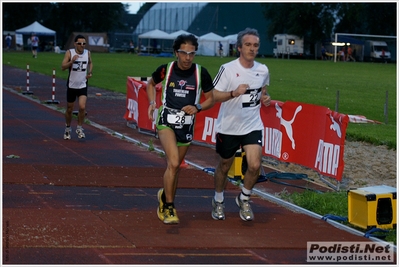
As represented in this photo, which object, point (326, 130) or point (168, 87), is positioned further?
point (326, 130)

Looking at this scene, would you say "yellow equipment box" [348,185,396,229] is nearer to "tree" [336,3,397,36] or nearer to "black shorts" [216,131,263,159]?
"black shorts" [216,131,263,159]

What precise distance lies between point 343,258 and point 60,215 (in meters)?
3.16

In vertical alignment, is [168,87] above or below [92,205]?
above

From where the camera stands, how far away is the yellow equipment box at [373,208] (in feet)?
27.7

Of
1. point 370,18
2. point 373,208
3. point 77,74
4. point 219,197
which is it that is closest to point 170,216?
point 219,197

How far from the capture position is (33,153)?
45.2ft

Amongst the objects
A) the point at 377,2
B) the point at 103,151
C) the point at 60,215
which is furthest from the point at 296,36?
the point at 60,215

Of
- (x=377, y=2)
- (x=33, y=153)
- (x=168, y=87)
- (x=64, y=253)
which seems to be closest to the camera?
(x=64, y=253)

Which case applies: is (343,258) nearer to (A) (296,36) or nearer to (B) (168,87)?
(B) (168,87)

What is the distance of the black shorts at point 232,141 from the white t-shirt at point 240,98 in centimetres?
5

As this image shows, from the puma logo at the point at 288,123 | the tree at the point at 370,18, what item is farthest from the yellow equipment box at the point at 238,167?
the tree at the point at 370,18

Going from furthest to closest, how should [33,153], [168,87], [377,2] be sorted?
1. [377,2]
2. [33,153]
3. [168,87]

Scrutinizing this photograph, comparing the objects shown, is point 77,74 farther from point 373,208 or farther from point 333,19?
point 333,19

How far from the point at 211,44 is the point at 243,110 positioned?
78889mm
